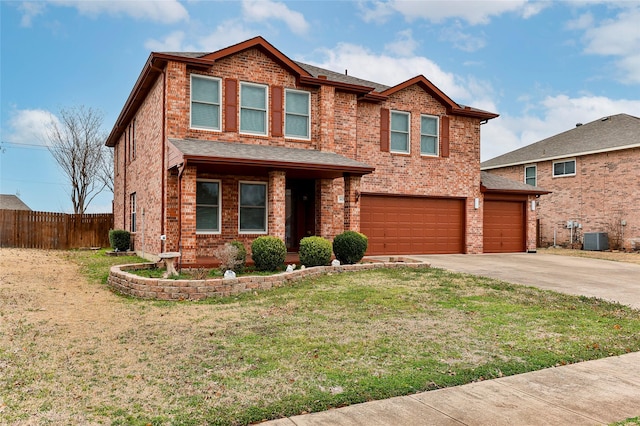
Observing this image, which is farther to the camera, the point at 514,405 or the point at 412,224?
the point at 412,224

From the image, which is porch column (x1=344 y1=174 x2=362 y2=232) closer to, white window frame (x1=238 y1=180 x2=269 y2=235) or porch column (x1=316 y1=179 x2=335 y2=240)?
porch column (x1=316 y1=179 x2=335 y2=240)

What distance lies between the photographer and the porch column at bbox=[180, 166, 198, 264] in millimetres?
11895

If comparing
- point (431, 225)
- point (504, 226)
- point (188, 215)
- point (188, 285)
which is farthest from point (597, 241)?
point (188, 285)

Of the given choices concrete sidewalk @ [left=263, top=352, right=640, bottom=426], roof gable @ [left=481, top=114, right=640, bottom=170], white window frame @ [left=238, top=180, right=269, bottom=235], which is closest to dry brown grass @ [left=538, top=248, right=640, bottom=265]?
roof gable @ [left=481, top=114, right=640, bottom=170]

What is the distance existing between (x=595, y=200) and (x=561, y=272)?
12.6m

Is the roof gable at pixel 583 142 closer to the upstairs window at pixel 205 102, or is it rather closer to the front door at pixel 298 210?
the front door at pixel 298 210

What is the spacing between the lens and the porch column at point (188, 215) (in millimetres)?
11895

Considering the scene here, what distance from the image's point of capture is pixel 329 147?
1528 centimetres

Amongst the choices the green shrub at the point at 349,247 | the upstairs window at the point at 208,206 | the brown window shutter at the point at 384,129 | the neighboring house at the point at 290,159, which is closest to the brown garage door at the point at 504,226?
the neighboring house at the point at 290,159

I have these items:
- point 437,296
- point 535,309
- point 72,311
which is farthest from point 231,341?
point 535,309

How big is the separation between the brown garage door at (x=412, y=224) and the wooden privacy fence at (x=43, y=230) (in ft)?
48.6

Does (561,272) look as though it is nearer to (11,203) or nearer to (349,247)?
(349,247)

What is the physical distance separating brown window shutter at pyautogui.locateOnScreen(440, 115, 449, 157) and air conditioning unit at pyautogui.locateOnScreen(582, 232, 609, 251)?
10.0m

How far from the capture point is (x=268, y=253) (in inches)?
453
